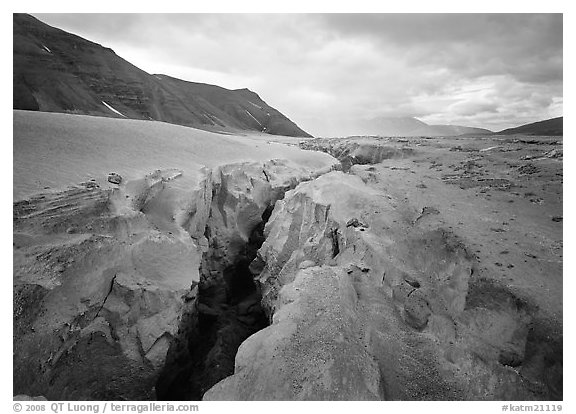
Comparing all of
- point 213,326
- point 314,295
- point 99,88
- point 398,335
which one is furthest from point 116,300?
point 99,88

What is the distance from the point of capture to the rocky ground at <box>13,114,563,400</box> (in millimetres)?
3660

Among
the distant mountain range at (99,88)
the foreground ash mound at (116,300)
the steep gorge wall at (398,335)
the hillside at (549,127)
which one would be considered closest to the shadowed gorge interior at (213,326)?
the foreground ash mound at (116,300)

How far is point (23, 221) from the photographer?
188 inches

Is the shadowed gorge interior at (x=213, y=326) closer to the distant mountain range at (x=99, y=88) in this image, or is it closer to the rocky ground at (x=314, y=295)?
the rocky ground at (x=314, y=295)

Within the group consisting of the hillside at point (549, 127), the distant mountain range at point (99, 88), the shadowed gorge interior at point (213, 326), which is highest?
the distant mountain range at point (99, 88)

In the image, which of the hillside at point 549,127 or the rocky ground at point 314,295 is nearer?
the rocky ground at point 314,295

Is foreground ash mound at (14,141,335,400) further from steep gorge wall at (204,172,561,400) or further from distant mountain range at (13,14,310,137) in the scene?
distant mountain range at (13,14,310,137)

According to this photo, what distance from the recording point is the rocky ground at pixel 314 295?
144 inches

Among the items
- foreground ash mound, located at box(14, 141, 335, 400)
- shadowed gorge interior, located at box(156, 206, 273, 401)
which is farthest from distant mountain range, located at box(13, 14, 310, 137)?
foreground ash mound, located at box(14, 141, 335, 400)

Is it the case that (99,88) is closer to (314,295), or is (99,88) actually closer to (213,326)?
(213,326)

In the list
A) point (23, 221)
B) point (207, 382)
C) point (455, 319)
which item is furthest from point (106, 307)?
point (455, 319)

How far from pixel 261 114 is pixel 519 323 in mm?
88758

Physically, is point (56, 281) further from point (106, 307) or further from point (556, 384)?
point (556, 384)

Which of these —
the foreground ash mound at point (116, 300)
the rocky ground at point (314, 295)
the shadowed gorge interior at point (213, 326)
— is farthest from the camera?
the shadowed gorge interior at point (213, 326)
